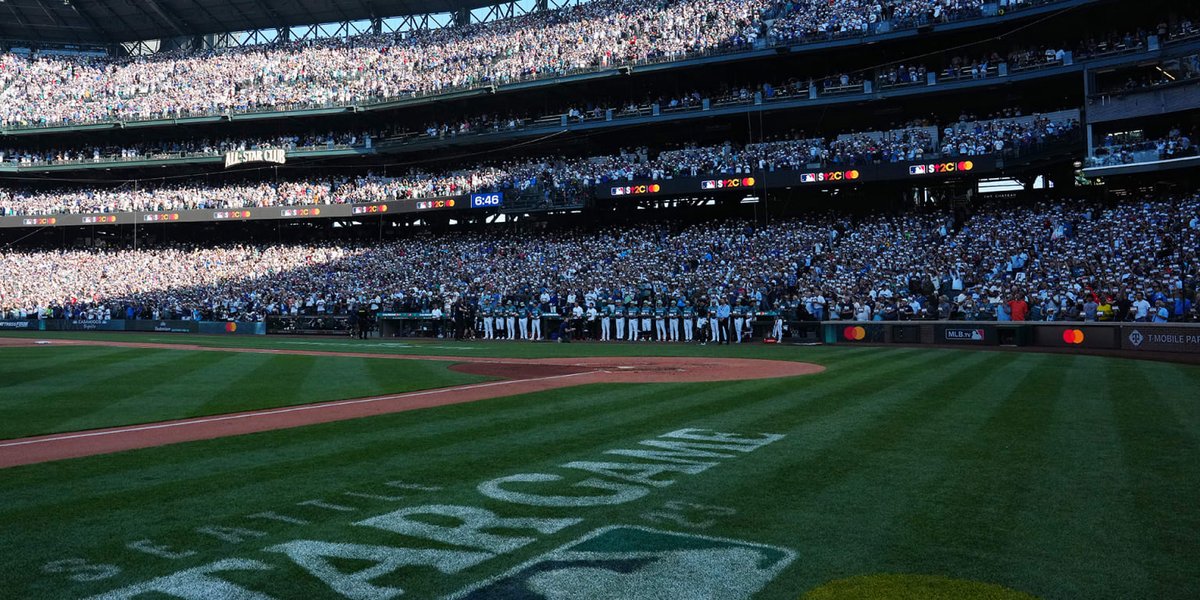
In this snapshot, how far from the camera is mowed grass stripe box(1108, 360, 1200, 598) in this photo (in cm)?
454

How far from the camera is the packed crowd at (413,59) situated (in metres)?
41.8

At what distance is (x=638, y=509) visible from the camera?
5770mm

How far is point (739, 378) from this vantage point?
15312 mm

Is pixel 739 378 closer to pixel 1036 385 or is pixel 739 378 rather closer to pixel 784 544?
pixel 1036 385

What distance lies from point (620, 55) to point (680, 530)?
4229 cm

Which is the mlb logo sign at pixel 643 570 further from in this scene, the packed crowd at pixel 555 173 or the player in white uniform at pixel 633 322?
the packed crowd at pixel 555 173

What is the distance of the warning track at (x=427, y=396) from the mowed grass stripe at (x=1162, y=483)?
6.62 meters

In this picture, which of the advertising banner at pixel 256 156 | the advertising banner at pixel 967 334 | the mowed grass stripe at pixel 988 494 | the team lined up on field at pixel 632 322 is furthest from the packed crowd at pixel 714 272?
the mowed grass stripe at pixel 988 494

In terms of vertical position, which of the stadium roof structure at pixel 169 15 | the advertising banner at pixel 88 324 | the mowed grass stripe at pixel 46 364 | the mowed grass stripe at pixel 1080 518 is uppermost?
the stadium roof structure at pixel 169 15

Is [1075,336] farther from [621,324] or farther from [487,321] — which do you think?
[487,321]

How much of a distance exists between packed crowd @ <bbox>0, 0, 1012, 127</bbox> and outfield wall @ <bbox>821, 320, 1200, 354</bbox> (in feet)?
61.1

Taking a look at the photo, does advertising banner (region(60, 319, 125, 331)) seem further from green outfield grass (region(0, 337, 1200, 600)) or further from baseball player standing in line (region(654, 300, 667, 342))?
green outfield grass (region(0, 337, 1200, 600))

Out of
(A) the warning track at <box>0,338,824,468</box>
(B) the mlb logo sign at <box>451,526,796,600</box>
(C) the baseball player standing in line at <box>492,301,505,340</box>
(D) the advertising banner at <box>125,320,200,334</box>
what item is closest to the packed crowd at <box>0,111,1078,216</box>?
(D) the advertising banner at <box>125,320,200,334</box>

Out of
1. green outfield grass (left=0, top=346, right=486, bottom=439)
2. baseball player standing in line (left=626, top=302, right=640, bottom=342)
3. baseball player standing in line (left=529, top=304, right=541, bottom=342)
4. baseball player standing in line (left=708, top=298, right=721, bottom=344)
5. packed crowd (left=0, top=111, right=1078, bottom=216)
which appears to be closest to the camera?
green outfield grass (left=0, top=346, right=486, bottom=439)
